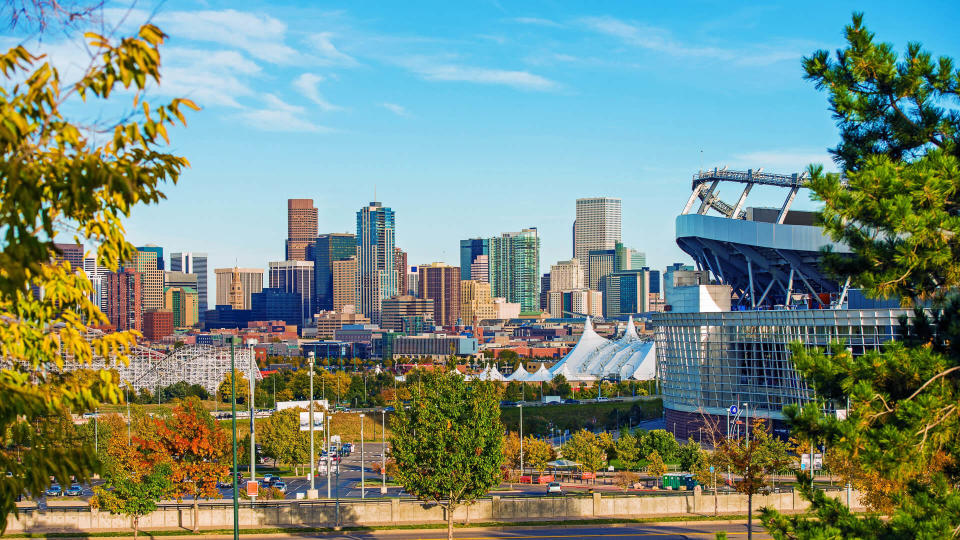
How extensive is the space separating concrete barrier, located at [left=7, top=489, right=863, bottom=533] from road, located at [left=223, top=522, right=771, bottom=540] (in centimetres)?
194

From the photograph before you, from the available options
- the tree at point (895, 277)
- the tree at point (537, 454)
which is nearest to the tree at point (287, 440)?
the tree at point (537, 454)

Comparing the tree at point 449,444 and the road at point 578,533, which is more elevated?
the tree at point 449,444

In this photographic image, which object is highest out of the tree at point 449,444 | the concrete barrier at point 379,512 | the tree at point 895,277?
the tree at point 895,277

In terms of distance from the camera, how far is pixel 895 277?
18938 mm

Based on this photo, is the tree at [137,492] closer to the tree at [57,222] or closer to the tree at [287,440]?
the tree at [287,440]

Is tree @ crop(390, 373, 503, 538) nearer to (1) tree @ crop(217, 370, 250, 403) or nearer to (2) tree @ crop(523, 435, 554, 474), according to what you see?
(2) tree @ crop(523, 435, 554, 474)

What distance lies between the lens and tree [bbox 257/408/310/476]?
8412 cm

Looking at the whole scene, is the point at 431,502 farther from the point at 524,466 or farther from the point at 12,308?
the point at 12,308

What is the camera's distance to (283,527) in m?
51.5

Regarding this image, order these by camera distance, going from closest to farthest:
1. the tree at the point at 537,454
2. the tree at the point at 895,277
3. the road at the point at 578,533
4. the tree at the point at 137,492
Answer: the tree at the point at 895,277 < the tree at the point at 137,492 < the road at the point at 578,533 < the tree at the point at 537,454

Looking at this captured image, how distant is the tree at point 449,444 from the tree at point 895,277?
2734 centimetres

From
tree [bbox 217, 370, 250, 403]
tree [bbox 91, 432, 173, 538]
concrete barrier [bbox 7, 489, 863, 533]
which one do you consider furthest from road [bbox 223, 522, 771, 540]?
tree [bbox 217, 370, 250, 403]

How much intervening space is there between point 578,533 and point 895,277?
110 ft

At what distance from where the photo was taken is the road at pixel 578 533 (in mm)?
48688
